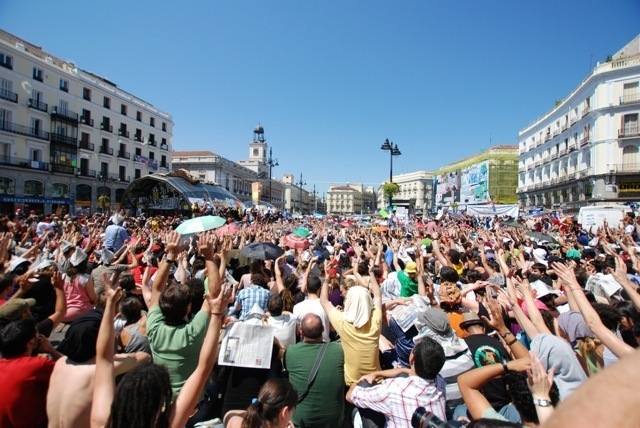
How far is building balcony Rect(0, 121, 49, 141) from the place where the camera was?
2948cm

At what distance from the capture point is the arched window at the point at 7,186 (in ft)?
94.7

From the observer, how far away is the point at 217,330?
1.98 meters

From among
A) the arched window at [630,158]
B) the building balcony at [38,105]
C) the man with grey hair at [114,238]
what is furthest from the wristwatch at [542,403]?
the building balcony at [38,105]

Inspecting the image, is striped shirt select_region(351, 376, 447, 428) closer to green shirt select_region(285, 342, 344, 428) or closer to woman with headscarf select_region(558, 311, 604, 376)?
green shirt select_region(285, 342, 344, 428)

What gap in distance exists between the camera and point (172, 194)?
85.5 ft

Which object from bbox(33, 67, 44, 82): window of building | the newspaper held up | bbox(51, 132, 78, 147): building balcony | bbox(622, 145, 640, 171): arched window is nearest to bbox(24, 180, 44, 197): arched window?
bbox(51, 132, 78, 147): building balcony

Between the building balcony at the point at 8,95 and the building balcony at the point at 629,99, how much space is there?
53285mm

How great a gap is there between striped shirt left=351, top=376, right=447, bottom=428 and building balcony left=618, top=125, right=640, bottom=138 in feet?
128

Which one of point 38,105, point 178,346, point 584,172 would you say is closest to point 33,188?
point 38,105

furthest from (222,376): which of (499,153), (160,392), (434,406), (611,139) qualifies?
(499,153)

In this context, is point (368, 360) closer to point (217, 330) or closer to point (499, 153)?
point (217, 330)

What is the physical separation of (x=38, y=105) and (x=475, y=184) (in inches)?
2303

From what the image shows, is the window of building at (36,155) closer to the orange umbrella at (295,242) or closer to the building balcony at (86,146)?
the building balcony at (86,146)

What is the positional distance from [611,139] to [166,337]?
40063mm
